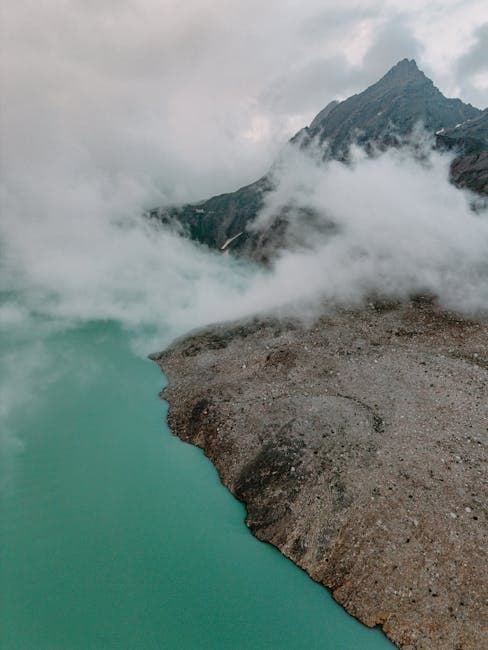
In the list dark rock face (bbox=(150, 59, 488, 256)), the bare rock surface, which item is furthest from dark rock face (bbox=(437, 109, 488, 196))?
the bare rock surface

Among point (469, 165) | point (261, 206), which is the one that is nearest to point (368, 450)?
point (469, 165)

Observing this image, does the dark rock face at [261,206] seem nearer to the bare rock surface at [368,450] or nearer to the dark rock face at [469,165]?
the dark rock face at [469,165]

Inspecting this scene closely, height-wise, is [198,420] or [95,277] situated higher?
[95,277]

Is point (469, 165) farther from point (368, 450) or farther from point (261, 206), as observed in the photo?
point (368, 450)

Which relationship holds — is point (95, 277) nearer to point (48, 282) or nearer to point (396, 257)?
point (48, 282)

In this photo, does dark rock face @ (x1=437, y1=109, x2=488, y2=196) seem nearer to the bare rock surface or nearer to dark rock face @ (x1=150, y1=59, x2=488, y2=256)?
dark rock face @ (x1=150, y1=59, x2=488, y2=256)

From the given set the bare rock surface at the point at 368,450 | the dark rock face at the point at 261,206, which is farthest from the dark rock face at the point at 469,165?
the bare rock surface at the point at 368,450

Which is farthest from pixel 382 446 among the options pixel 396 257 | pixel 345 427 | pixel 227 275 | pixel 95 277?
pixel 95 277

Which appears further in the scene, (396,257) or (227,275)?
(227,275)
